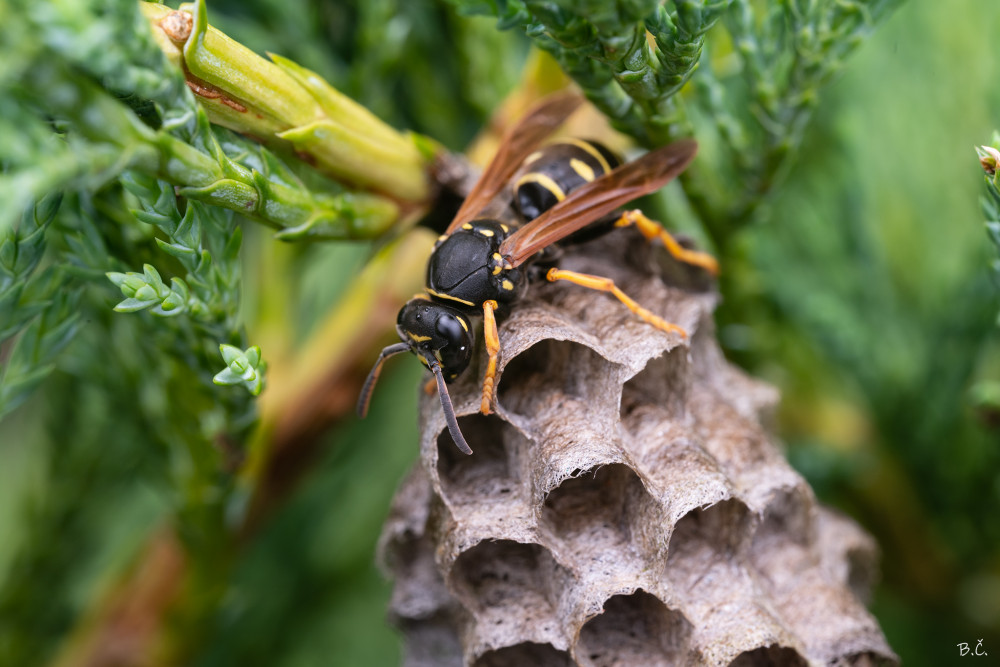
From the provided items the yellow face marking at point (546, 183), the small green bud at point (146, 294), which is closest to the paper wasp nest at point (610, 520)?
the yellow face marking at point (546, 183)

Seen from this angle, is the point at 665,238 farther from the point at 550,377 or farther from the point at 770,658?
the point at 770,658

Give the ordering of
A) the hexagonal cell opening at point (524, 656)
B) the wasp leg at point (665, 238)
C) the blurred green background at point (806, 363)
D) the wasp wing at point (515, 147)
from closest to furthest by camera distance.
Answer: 1. the hexagonal cell opening at point (524, 656)
2. the wasp leg at point (665, 238)
3. the wasp wing at point (515, 147)
4. the blurred green background at point (806, 363)

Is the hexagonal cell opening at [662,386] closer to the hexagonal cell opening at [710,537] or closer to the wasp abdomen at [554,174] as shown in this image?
the hexagonal cell opening at [710,537]

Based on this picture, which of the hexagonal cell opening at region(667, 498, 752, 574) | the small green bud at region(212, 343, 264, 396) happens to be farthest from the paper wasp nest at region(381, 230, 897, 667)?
the small green bud at region(212, 343, 264, 396)

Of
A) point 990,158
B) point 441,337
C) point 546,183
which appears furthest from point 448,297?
point 990,158

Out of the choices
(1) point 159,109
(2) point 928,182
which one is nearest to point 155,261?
(1) point 159,109

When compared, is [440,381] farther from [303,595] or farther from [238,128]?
[303,595]
